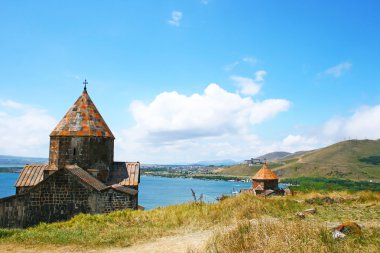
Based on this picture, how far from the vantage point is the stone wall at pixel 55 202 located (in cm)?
1432

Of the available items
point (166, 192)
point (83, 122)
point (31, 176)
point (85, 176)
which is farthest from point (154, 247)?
point (166, 192)

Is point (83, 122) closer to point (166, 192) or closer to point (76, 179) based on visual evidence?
point (76, 179)

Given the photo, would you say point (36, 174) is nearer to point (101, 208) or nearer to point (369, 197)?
point (101, 208)

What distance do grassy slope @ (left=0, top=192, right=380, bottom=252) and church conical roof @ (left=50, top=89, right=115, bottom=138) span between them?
21.4ft

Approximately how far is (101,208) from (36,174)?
4870mm

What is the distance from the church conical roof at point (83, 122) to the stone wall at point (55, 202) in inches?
113

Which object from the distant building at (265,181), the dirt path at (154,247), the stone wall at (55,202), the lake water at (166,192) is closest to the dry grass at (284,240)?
the dirt path at (154,247)

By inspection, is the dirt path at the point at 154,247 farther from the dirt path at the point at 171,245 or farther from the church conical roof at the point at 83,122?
the church conical roof at the point at 83,122

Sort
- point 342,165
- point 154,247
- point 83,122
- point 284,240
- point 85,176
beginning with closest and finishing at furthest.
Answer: point 284,240, point 154,247, point 85,176, point 83,122, point 342,165

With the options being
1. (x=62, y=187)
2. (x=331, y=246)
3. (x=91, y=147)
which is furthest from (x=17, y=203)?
(x=331, y=246)

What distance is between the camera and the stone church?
47.7 ft

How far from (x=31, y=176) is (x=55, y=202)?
3.49m

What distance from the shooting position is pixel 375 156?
174125 millimetres

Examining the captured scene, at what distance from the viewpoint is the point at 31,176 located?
1728 centimetres
